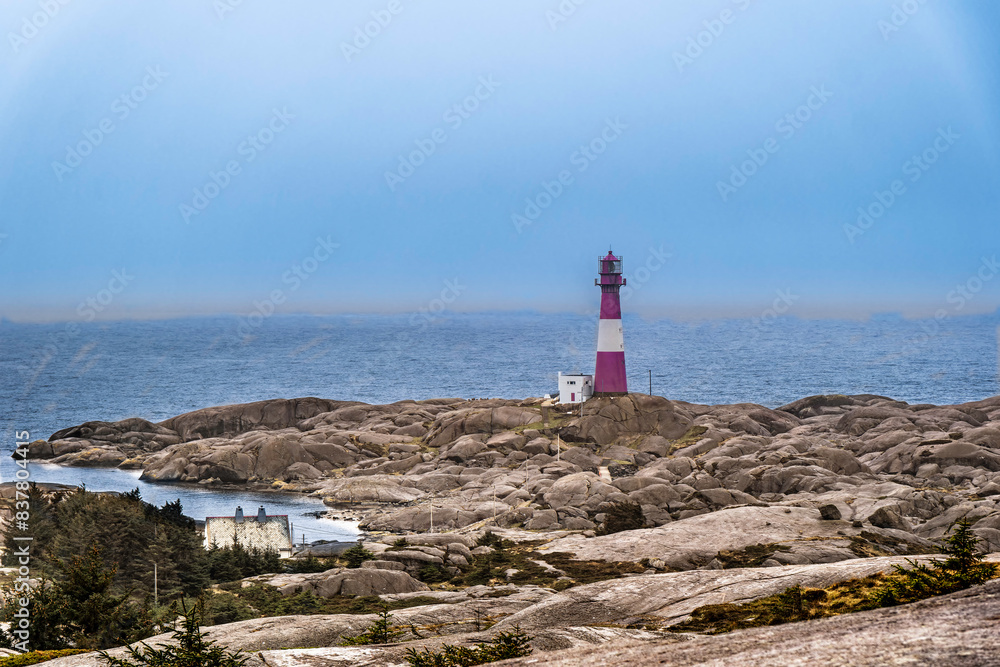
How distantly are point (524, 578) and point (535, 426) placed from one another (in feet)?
116

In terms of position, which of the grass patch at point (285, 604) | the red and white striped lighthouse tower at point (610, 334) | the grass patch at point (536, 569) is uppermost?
the red and white striped lighthouse tower at point (610, 334)

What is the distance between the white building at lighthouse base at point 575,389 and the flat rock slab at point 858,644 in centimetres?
5748

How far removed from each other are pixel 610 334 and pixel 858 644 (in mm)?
58877

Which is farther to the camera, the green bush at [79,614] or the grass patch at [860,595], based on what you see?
the green bush at [79,614]

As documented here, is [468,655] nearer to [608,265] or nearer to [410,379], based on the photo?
[608,265]

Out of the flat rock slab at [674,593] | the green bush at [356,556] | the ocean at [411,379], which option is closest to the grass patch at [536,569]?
the green bush at [356,556]

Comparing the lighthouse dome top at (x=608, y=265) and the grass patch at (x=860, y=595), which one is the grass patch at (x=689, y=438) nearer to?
the lighthouse dome top at (x=608, y=265)

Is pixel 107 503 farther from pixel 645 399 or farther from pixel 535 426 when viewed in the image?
pixel 645 399

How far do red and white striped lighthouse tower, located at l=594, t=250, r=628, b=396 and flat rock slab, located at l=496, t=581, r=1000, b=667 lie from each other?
2219 inches

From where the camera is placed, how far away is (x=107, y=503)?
41062 millimetres

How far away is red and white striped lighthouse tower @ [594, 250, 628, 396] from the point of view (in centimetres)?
7000

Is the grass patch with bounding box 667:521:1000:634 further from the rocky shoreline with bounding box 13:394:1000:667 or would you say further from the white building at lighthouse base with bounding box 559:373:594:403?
the white building at lighthouse base with bounding box 559:373:594:403

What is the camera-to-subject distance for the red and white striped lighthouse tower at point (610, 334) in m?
70.0

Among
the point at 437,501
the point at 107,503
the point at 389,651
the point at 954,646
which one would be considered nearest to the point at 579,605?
the point at 389,651
